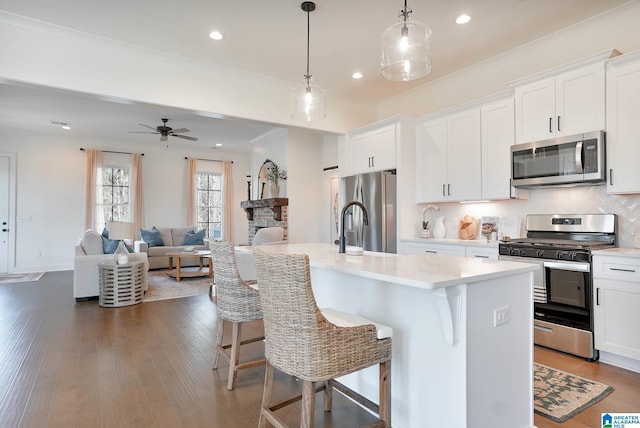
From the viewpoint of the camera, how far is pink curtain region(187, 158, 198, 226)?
9117 mm

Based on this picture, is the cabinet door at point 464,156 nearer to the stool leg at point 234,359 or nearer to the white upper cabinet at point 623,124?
the white upper cabinet at point 623,124

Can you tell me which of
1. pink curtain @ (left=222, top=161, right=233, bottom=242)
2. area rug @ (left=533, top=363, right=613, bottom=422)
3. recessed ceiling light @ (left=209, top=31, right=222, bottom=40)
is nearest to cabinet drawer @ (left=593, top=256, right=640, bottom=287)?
area rug @ (left=533, top=363, right=613, bottom=422)

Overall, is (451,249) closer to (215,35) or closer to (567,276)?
(567,276)

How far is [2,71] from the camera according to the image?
3152 millimetres

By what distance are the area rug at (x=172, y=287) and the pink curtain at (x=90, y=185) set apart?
2.26 meters

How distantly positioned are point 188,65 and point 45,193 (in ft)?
19.5

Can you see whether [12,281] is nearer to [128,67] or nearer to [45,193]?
[45,193]

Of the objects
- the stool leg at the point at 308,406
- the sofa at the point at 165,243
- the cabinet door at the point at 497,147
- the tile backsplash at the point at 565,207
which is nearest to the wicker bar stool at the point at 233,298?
the stool leg at the point at 308,406

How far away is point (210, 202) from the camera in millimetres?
9664

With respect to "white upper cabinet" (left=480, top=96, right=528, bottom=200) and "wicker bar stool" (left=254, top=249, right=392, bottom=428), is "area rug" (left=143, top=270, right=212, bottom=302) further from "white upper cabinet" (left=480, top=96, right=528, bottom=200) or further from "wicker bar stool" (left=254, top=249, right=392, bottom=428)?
"white upper cabinet" (left=480, top=96, right=528, bottom=200)

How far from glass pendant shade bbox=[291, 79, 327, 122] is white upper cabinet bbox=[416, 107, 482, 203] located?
1959 mm

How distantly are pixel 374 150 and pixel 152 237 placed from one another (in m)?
5.59

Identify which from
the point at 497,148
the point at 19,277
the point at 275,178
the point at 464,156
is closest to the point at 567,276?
the point at 497,148

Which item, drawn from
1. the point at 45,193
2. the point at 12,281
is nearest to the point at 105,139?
the point at 45,193
